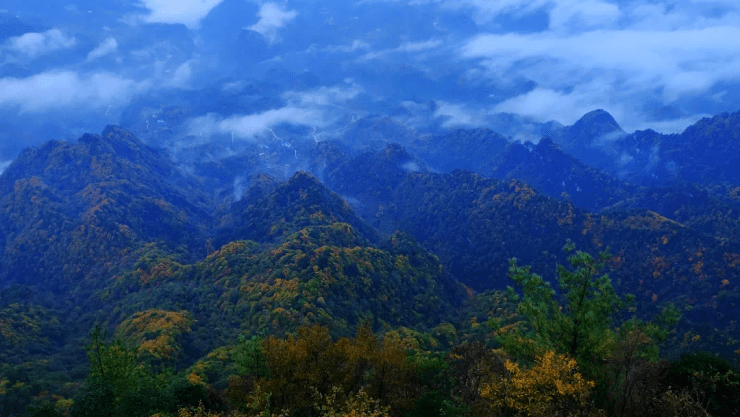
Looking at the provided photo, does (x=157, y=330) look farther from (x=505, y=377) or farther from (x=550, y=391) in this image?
(x=550, y=391)

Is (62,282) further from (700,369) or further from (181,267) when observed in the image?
(700,369)

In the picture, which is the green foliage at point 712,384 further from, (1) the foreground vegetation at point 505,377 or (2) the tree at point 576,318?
(2) the tree at point 576,318

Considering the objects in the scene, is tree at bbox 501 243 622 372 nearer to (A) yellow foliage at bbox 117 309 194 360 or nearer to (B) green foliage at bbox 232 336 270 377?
(B) green foliage at bbox 232 336 270 377

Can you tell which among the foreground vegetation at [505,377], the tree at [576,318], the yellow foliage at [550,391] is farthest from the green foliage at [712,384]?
the yellow foliage at [550,391]

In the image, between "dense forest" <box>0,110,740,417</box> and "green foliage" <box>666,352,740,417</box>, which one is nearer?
"green foliage" <box>666,352,740,417</box>

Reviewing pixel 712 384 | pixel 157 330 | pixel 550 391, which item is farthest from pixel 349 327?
pixel 550 391

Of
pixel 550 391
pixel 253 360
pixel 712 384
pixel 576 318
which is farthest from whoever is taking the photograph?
pixel 253 360

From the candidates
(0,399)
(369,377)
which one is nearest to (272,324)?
(0,399)

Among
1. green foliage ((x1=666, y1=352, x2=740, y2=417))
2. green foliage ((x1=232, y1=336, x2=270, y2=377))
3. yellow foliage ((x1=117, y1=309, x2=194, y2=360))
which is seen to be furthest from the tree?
yellow foliage ((x1=117, y1=309, x2=194, y2=360))
